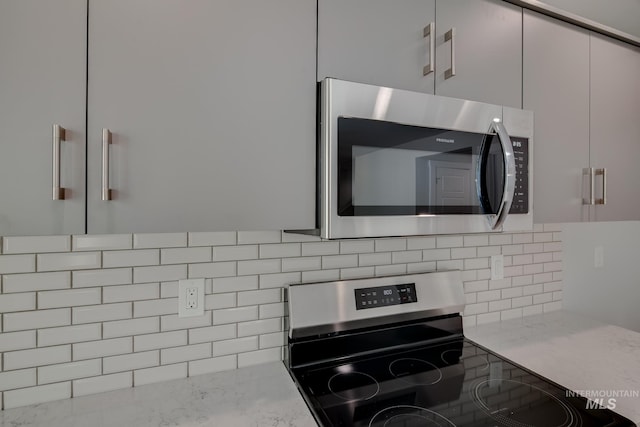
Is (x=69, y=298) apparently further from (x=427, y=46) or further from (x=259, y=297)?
(x=427, y=46)

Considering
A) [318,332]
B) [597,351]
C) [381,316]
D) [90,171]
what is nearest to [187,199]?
[90,171]

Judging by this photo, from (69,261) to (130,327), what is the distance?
0.84ft

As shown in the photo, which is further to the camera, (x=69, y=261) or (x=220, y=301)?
(x=220, y=301)

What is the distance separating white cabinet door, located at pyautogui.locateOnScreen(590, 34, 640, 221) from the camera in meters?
1.38

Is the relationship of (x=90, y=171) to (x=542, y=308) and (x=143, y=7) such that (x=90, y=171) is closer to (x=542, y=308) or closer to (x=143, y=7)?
(x=143, y=7)

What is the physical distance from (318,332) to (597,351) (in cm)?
Result: 106

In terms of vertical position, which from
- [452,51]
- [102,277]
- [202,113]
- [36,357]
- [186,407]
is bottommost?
[186,407]

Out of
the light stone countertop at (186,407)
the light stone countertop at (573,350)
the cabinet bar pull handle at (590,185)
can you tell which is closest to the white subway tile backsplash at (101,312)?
the light stone countertop at (186,407)

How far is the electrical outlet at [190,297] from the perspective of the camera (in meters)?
1.06

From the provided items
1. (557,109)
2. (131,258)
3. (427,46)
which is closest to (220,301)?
(131,258)

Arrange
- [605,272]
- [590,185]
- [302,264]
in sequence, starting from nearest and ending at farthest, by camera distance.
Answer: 1. [302,264]
2. [590,185]
3. [605,272]

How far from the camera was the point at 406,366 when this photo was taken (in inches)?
45.1

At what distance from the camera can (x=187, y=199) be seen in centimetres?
77

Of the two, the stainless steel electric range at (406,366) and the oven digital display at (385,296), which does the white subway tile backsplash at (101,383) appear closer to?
the stainless steel electric range at (406,366)
